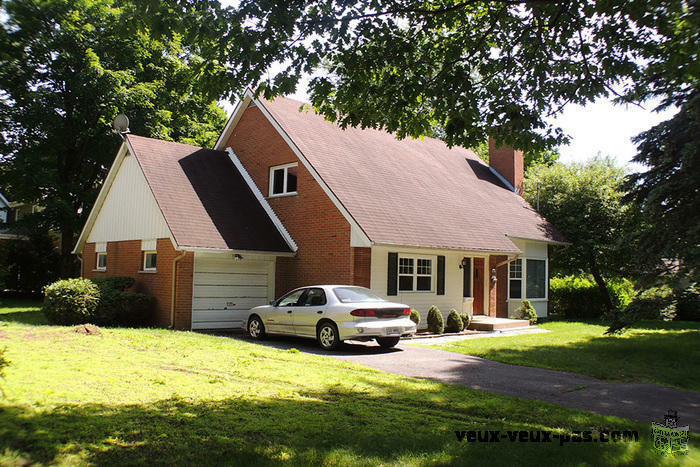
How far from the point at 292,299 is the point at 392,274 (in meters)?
4.15

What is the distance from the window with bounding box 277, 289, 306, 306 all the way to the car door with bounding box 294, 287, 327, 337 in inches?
8.4

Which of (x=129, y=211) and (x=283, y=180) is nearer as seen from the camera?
(x=129, y=211)

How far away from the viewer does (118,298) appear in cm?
1631

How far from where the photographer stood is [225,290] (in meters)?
17.5

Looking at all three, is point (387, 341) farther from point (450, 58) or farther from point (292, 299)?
point (450, 58)

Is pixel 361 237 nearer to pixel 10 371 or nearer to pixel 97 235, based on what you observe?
pixel 10 371

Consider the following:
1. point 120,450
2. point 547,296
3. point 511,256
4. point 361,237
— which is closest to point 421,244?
point 361,237

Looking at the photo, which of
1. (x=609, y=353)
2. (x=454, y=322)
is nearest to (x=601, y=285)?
(x=454, y=322)

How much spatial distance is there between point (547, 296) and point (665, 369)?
536 inches

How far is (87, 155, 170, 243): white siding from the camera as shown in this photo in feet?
58.3

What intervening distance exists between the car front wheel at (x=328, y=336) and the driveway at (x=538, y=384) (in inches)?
8.5

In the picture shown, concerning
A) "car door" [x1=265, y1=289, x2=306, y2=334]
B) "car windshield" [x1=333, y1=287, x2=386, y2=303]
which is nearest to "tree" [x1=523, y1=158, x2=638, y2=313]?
"car windshield" [x1=333, y1=287, x2=386, y2=303]

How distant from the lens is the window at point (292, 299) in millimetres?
14238

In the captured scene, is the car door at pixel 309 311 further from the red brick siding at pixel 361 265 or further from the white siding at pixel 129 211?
the white siding at pixel 129 211
